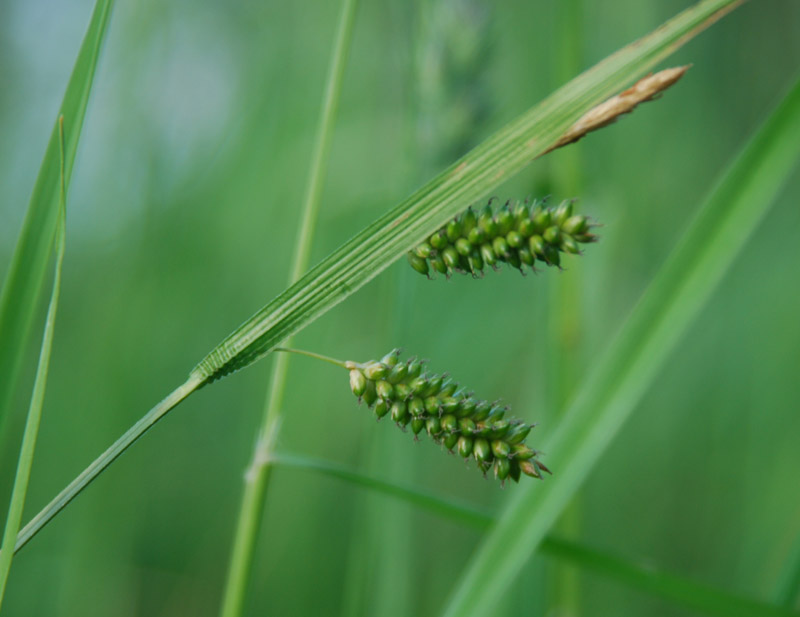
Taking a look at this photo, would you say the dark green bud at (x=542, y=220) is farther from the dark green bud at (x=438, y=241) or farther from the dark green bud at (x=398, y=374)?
the dark green bud at (x=398, y=374)

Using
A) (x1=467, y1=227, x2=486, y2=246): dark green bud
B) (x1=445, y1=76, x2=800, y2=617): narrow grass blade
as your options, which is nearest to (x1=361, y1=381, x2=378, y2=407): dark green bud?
(x1=467, y1=227, x2=486, y2=246): dark green bud

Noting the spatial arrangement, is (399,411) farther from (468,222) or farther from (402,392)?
(468,222)

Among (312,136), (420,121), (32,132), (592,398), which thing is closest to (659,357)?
(592,398)

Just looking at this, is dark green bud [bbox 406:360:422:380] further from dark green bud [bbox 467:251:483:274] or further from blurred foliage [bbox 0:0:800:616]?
blurred foliage [bbox 0:0:800:616]

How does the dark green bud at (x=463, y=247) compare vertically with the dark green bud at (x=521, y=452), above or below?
above

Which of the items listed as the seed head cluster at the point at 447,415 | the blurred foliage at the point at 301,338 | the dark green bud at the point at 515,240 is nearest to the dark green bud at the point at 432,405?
the seed head cluster at the point at 447,415
